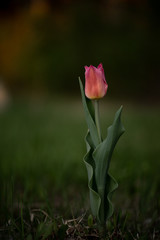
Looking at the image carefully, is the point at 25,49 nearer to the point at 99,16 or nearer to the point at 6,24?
the point at 6,24

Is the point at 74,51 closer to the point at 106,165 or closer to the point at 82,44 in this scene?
the point at 82,44

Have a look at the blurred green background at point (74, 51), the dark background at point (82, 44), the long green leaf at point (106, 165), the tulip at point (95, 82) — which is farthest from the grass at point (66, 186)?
the dark background at point (82, 44)

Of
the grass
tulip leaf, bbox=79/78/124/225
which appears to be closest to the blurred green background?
the grass

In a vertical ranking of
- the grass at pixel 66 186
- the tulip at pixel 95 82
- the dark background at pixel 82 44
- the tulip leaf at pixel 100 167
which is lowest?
the grass at pixel 66 186

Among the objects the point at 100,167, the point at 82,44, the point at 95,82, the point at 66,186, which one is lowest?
the point at 66,186

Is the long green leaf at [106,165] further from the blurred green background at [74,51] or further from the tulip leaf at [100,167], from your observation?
the blurred green background at [74,51]

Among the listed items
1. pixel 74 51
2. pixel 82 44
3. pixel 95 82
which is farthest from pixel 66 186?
pixel 82 44

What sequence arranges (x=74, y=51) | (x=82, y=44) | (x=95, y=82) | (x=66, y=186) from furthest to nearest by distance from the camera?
1. (x=82, y=44)
2. (x=74, y=51)
3. (x=66, y=186)
4. (x=95, y=82)
